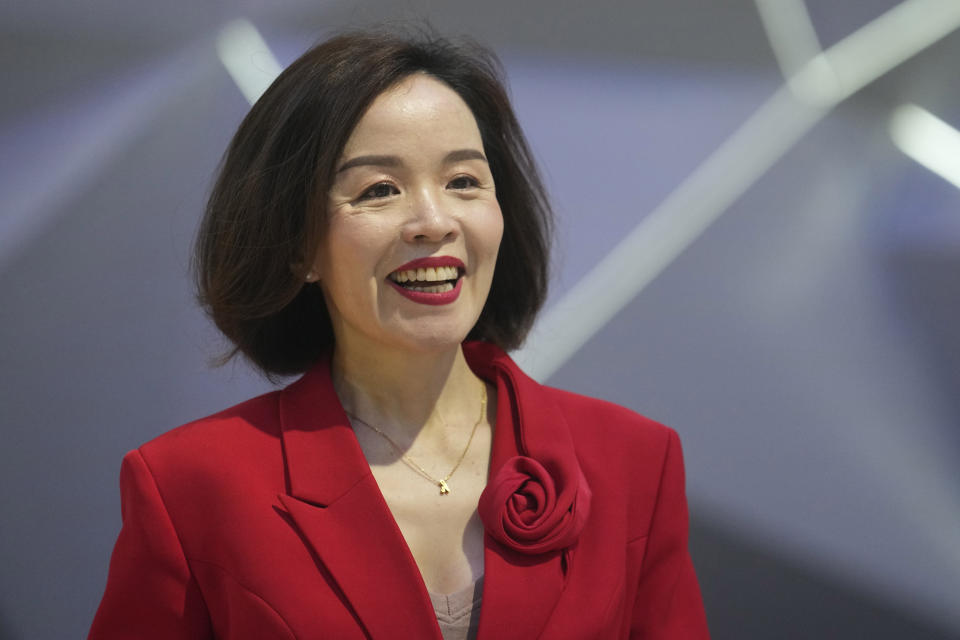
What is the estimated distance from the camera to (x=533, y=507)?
1716mm

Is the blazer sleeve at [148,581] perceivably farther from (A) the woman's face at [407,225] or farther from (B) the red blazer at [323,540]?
Result: (A) the woman's face at [407,225]

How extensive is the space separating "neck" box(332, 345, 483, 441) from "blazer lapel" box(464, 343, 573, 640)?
3.3 inches

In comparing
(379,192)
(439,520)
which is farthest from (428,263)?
(439,520)

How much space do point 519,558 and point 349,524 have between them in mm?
257

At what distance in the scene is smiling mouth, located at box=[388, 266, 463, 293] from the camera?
171cm

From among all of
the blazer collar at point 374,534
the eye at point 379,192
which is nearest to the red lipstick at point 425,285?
the eye at point 379,192

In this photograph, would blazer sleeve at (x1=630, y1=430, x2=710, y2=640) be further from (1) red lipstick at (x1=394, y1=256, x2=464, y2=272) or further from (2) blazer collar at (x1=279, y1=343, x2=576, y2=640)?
(1) red lipstick at (x1=394, y1=256, x2=464, y2=272)

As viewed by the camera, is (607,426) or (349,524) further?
(607,426)

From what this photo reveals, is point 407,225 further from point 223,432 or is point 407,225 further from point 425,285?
point 223,432

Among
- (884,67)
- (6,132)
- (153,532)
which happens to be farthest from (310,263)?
(884,67)

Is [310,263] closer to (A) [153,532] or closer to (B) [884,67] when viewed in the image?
(A) [153,532]

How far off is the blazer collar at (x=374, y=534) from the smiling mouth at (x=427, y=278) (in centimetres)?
24

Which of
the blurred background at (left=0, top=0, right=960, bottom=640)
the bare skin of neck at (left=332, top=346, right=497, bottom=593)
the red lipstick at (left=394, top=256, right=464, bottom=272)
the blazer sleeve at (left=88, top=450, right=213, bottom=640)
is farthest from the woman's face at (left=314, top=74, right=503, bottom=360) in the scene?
the blurred background at (left=0, top=0, right=960, bottom=640)

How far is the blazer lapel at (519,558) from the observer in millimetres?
1628
